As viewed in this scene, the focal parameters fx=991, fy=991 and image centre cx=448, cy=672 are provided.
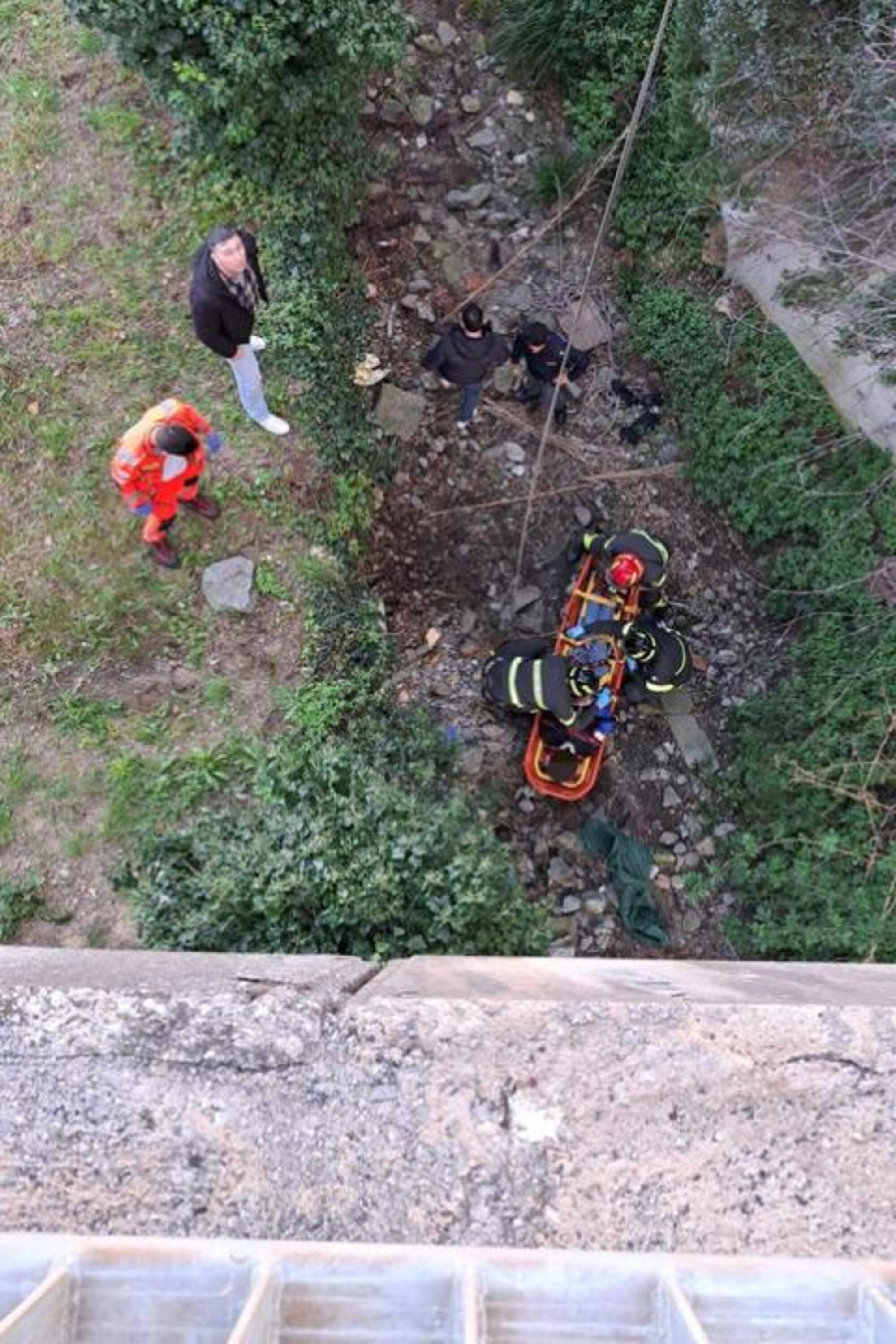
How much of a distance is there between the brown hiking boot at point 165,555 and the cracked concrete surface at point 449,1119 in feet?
8.57

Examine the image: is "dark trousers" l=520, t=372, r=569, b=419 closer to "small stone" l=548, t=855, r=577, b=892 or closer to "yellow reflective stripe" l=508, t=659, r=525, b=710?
"yellow reflective stripe" l=508, t=659, r=525, b=710

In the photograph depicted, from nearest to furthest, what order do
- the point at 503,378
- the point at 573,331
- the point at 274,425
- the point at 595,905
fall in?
the point at 274,425 < the point at 595,905 < the point at 573,331 < the point at 503,378

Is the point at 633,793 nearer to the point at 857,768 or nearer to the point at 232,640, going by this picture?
the point at 857,768

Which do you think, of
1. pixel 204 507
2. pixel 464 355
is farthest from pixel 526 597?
pixel 204 507

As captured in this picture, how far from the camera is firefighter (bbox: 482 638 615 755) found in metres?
5.39

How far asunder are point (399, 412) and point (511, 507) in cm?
91

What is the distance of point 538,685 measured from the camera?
17.7ft

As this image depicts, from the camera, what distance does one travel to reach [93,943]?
15.6 ft

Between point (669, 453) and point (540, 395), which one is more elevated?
point (540, 395)

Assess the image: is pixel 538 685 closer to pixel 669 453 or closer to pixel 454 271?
pixel 669 453

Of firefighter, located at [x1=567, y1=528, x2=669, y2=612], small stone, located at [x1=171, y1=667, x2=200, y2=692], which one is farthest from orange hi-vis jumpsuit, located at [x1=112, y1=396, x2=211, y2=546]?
firefighter, located at [x1=567, y1=528, x2=669, y2=612]

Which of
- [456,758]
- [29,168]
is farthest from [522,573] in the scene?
[29,168]

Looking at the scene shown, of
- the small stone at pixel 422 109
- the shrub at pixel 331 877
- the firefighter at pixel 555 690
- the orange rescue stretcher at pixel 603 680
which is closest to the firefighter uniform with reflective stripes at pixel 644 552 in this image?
the orange rescue stretcher at pixel 603 680

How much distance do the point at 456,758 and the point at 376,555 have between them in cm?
130
